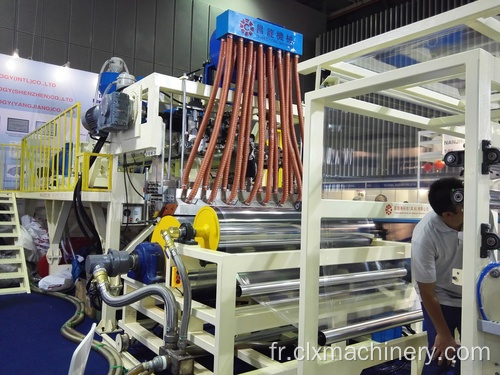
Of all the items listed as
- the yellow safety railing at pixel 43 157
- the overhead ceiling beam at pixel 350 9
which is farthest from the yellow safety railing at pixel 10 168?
the overhead ceiling beam at pixel 350 9

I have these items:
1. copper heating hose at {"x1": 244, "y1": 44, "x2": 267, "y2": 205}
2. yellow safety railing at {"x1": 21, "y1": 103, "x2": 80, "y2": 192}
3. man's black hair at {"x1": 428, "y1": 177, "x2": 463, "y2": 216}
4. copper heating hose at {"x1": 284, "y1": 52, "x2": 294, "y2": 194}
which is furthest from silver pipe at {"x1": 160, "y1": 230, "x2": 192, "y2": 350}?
yellow safety railing at {"x1": 21, "y1": 103, "x2": 80, "y2": 192}

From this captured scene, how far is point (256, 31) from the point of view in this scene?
3160 mm

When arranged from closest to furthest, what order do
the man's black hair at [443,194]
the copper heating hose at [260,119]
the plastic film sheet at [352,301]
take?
the plastic film sheet at [352,301] → the man's black hair at [443,194] → the copper heating hose at [260,119]

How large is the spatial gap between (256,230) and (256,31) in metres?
1.56

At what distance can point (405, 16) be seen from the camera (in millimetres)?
8734

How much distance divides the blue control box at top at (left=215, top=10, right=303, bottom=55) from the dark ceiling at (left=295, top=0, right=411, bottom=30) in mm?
7932

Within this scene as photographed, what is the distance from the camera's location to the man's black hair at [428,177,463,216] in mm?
2170

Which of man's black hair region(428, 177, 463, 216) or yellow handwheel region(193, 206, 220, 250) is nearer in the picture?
man's black hair region(428, 177, 463, 216)

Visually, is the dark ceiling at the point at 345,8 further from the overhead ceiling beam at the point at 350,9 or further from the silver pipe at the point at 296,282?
the silver pipe at the point at 296,282

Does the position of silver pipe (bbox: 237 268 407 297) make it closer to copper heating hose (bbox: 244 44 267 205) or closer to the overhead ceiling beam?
copper heating hose (bbox: 244 44 267 205)

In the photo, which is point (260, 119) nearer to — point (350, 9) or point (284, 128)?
point (284, 128)

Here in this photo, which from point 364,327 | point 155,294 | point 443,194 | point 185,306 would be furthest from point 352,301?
point 155,294

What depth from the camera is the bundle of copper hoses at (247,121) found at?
2.96 meters

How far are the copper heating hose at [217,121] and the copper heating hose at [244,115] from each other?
144 mm
